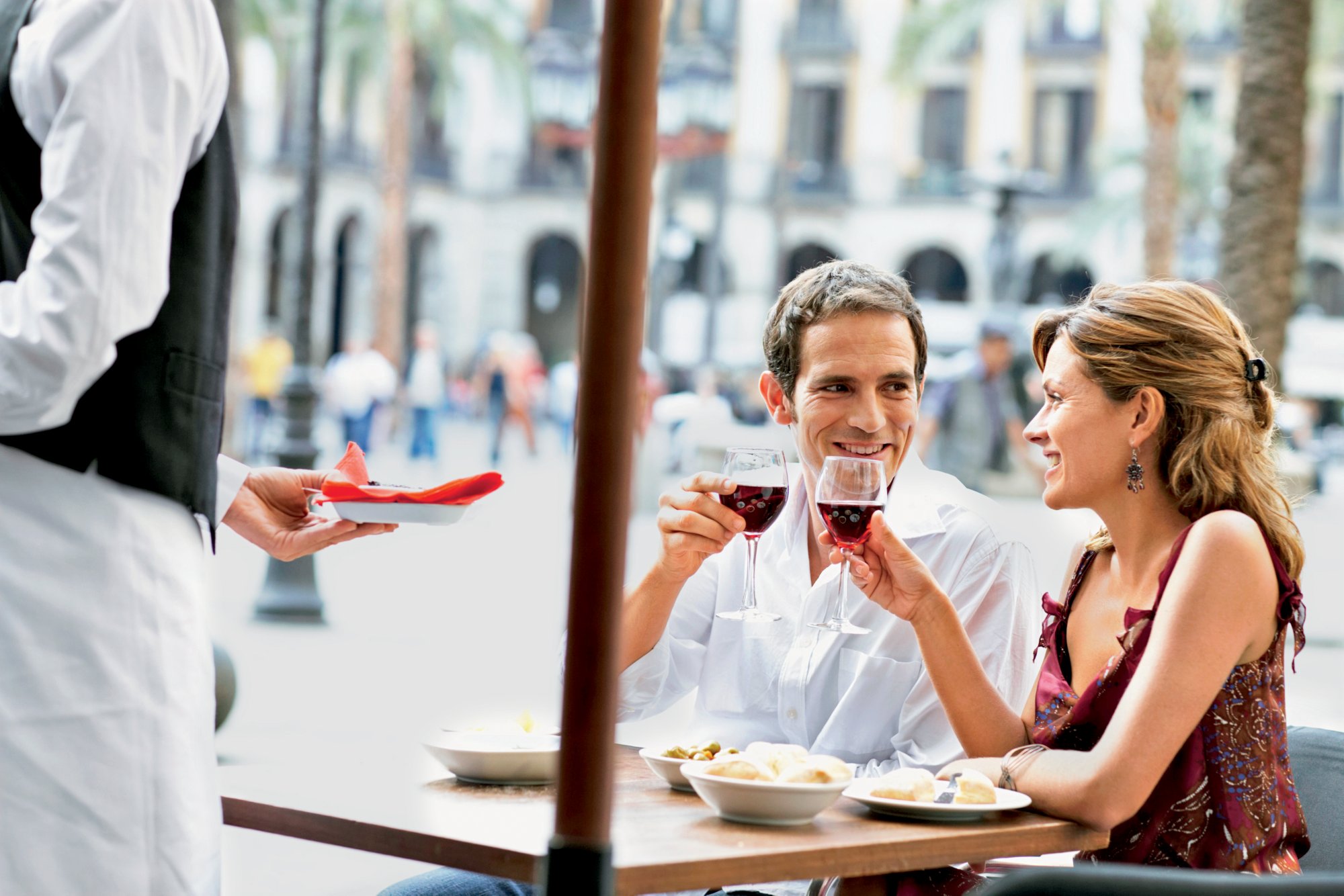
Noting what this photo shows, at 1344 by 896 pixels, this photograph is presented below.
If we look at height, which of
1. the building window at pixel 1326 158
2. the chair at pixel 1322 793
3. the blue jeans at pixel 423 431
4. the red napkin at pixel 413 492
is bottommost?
the blue jeans at pixel 423 431

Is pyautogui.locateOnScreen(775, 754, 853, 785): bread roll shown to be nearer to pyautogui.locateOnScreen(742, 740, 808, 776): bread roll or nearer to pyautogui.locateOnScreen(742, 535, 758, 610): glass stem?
pyautogui.locateOnScreen(742, 740, 808, 776): bread roll

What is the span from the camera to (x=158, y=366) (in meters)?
2.07

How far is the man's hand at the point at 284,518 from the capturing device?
2529 mm

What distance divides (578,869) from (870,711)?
129 centimetres

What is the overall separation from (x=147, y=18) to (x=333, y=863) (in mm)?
3563

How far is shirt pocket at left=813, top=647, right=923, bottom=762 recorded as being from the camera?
2.78 meters

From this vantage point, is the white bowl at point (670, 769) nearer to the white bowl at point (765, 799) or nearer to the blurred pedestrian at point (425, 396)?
the white bowl at point (765, 799)

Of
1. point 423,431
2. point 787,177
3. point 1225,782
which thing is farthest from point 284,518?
point 787,177

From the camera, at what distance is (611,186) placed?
1592mm

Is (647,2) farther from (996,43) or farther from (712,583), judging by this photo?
(996,43)

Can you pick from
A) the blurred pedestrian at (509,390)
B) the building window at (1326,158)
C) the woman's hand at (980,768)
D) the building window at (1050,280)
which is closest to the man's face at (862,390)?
the woman's hand at (980,768)

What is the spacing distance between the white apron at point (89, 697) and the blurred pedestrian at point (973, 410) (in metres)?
11.2

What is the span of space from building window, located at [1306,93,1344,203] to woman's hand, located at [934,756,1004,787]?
145 feet

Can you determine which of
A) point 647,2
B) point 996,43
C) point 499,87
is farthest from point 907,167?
point 647,2
